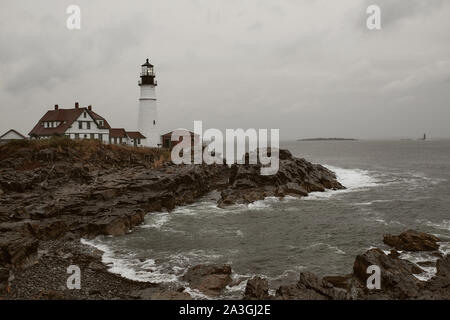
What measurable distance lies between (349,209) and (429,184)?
24441 millimetres

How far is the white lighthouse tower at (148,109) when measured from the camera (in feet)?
197

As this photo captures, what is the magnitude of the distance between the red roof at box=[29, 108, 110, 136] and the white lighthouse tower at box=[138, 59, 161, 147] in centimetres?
606

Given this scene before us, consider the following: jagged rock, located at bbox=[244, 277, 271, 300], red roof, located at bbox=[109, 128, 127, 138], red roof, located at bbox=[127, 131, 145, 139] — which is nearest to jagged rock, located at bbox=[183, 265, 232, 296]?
jagged rock, located at bbox=[244, 277, 271, 300]

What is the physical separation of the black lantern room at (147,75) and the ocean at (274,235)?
28.8 m

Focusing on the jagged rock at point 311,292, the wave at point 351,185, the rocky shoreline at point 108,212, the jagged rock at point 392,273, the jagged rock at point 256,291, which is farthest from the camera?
the wave at point 351,185

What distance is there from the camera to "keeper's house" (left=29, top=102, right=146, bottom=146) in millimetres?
55334

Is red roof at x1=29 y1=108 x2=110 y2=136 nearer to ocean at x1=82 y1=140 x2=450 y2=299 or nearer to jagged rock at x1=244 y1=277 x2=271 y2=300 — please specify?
ocean at x1=82 y1=140 x2=450 y2=299

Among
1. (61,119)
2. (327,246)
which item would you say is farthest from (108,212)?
(61,119)

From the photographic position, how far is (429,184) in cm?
5241

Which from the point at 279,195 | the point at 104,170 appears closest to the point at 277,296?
the point at 279,195

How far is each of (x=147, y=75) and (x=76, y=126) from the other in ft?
46.3

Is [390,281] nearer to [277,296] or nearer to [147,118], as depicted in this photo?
[277,296]

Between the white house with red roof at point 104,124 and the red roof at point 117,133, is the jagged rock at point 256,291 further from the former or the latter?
the red roof at point 117,133

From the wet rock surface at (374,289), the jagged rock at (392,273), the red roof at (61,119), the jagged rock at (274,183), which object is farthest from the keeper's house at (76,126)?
the jagged rock at (392,273)
